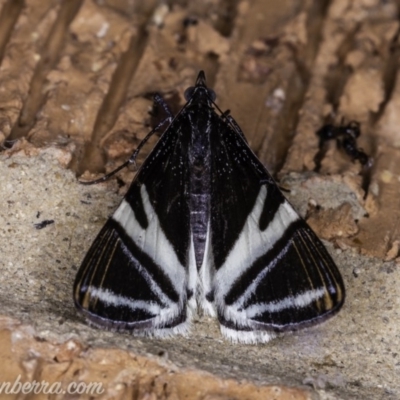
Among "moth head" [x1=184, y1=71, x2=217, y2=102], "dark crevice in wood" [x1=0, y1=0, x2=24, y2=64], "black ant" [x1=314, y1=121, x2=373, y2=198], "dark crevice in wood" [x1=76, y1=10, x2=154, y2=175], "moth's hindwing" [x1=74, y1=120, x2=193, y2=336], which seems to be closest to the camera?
"moth's hindwing" [x1=74, y1=120, x2=193, y2=336]

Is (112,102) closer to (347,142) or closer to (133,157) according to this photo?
(133,157)

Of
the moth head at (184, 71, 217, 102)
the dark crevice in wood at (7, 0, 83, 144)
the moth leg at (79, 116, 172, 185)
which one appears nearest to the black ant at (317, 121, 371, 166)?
the moth head at (184, 71, 217, 102)

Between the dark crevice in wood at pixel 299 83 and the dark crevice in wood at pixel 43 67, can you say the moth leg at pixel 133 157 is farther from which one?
the dark crevice in wood at pixel 299 83

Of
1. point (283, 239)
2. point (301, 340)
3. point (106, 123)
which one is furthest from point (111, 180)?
point (301, 340)

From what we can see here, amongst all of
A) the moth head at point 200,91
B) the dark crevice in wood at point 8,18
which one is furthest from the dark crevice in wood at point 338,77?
the dark crevice in wood at point 8,18

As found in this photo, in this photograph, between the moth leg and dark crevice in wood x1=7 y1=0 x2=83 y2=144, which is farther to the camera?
dark crevice in wood x1=7 y1=0 x2=83 y2=144

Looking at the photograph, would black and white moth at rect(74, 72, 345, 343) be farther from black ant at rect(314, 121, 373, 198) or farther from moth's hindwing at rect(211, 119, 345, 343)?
black ant at rect(314, 121, 373, 198)

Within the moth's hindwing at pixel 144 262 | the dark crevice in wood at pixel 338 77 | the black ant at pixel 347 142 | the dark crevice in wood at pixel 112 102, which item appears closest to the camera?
the moth's hindwing at pixel 144 262
